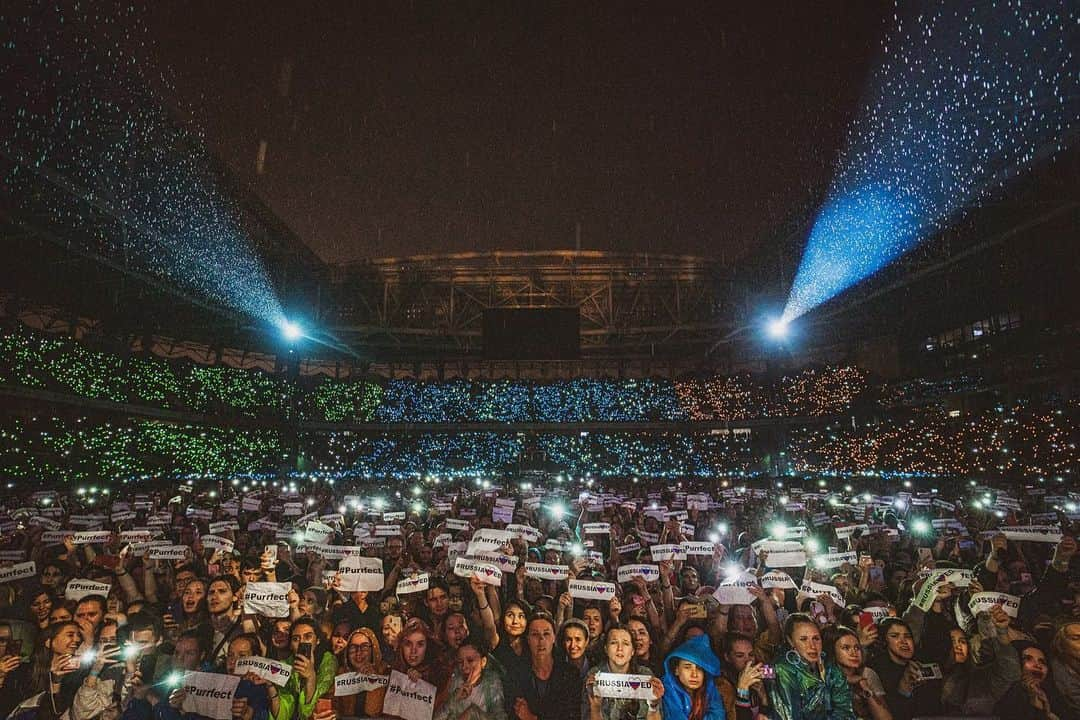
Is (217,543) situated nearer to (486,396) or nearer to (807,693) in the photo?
(807,693)

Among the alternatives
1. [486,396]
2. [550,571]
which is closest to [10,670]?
[550,571]

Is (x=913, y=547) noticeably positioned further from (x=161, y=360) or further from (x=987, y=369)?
(x=161, y=360)

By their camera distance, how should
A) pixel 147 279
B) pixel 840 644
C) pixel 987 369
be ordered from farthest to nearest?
pixel 987 369 < pixel 147 279 < pixel 840 644

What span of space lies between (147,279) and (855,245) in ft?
64.4

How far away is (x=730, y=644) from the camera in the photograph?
494 centimetres

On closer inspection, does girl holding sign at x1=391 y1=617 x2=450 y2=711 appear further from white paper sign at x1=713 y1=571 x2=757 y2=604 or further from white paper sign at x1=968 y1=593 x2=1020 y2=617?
white paper sign at x1=968 y1=593 x2=1020 y2=617

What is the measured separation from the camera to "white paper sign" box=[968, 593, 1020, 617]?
16.1ft

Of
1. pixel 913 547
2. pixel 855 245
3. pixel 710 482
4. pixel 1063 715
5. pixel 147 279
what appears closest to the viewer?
pixel 1063 715

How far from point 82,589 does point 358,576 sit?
2.80 metres

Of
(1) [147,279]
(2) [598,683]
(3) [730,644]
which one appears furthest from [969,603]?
(1) [147,279]

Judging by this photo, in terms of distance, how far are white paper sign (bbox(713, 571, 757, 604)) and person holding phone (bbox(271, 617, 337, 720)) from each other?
142 inches

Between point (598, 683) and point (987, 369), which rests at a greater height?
point (987, 369)

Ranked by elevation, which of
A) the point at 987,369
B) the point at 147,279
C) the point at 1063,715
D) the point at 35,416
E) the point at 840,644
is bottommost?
the point at 1063,715

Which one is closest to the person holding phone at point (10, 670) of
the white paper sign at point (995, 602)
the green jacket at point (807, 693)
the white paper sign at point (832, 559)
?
the green jacket at point (807, 693)
